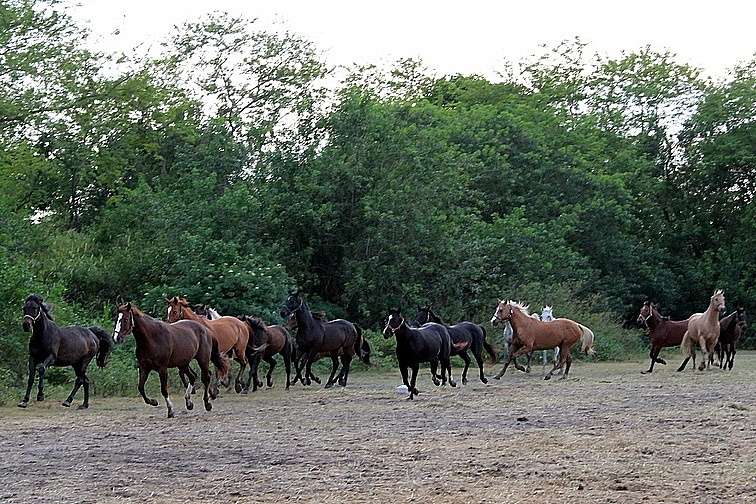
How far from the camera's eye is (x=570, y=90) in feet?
159

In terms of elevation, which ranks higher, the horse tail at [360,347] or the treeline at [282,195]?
the treeline at [282,195]

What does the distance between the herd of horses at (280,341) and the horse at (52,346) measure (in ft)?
0.05

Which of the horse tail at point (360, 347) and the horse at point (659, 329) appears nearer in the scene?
the horse tail at point (360, 347)

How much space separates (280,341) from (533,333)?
17.3 feet

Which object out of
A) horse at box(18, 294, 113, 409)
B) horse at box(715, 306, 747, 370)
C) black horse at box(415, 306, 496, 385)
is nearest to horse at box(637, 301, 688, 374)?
horse at box(715, 306, 747, 370)

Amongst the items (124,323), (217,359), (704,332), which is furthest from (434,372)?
(704,332)

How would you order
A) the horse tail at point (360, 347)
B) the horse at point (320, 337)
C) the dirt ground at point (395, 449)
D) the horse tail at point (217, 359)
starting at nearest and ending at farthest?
the dirt ground at point (395, 449) < the horse tail at point (217, 359) < the horse at point (320, 337) < the horse tail at point (360, 347)

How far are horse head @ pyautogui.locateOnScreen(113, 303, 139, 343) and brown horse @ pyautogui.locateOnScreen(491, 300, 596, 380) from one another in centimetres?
872

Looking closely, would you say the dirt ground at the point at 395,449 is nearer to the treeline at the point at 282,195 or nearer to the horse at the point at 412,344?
the horse at the point at 412,344

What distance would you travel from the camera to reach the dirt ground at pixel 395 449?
337 inches

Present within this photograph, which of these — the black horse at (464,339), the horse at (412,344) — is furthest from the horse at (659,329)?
the horse at (412,344)

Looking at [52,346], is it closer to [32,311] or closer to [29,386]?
[29,386]

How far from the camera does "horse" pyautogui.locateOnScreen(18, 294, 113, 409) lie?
16438 mm

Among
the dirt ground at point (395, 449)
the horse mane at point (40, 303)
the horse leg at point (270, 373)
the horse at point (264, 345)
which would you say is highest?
the horse mane at point (40, 303)
